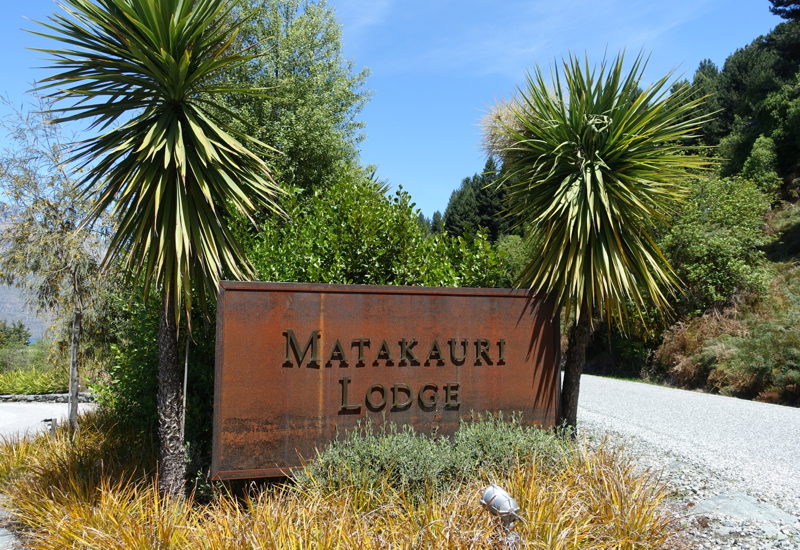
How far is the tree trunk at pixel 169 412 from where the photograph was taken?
4.83m

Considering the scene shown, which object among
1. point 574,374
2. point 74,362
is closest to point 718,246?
point 574,374

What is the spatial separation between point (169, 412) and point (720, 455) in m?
6.76

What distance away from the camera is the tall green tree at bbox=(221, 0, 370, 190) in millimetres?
13656

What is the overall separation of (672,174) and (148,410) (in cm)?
672

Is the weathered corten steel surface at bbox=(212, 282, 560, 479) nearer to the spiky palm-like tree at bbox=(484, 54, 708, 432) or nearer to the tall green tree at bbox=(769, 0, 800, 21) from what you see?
the spiky palm-like tree at bbox=(484, 54, 708, 432)

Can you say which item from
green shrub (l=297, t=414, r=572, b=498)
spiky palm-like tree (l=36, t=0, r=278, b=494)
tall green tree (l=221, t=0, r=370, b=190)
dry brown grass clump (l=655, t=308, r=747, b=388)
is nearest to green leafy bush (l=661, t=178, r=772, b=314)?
dry brown grass clump (l=655, t=308, r=747, b=388)

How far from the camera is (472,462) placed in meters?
4.85

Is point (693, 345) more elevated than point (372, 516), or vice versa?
point (693, 345)

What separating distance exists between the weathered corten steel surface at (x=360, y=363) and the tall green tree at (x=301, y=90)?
7911 millimetres

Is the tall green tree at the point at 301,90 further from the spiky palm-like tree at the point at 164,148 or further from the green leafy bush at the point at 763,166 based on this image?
the green leafy bush at the point at 763,166

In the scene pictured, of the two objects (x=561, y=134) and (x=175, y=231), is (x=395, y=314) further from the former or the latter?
(x=561, y=134)

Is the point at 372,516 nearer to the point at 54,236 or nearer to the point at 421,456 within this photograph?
the point at 421,456

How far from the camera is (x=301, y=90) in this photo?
14.7 metres

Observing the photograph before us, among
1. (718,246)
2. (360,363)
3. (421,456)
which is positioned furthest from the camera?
(718,246)
